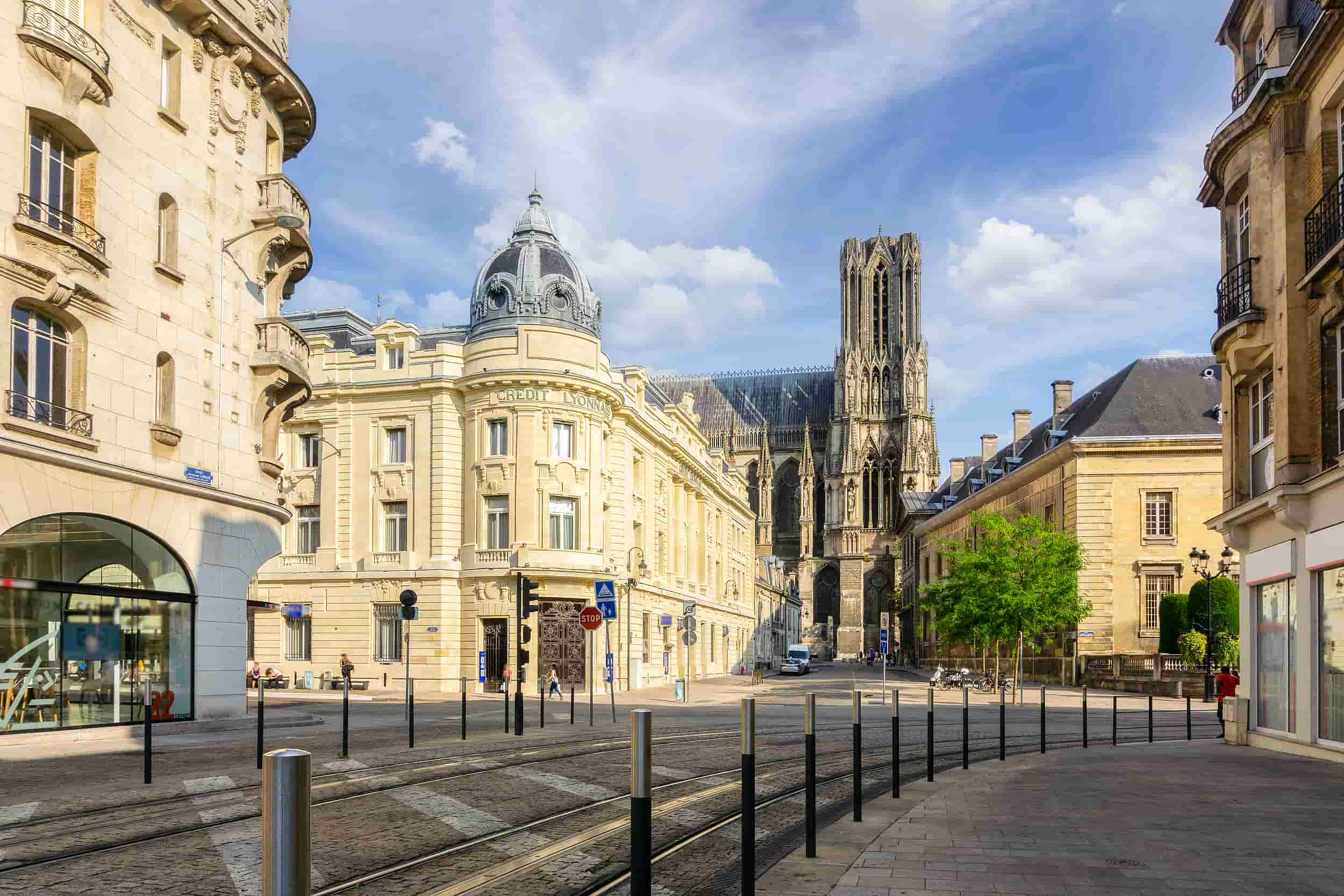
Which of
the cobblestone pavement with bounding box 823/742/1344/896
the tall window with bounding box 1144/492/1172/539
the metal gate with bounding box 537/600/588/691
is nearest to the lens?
the cobblestone pavement with bounding box 823/742/1344/896

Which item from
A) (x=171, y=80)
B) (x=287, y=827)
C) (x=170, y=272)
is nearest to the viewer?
A: (x=287, y=827)

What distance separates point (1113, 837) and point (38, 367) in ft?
53.5

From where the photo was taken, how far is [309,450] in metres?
45.3

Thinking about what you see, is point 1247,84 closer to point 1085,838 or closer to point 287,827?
point 1085,838

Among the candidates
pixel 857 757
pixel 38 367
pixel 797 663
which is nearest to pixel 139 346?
pixel 38 367

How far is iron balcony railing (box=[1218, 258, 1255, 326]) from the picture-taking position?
18766mm

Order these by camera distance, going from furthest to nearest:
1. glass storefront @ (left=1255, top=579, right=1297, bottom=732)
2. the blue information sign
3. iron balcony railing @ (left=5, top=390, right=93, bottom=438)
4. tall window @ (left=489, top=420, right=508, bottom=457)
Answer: tall window @ (left=489, top=420, right=508, bottom=457)
the blue information sign
glass storefront @ (left=1255, top=579, right=1297, bottom=732)
iron balcony railing @ (left=5, top=390, right=93, bottom=438)

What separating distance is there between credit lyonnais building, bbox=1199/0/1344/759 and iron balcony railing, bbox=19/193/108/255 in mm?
18403

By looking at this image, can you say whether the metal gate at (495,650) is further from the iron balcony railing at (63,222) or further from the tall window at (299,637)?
the iron balcony railing at (63,222)

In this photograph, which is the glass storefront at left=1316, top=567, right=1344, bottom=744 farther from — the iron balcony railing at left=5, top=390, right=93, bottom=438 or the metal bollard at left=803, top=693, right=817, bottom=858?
the iron balcony railing at left=5, top=390, right=93, bottom=438

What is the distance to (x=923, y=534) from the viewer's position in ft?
290

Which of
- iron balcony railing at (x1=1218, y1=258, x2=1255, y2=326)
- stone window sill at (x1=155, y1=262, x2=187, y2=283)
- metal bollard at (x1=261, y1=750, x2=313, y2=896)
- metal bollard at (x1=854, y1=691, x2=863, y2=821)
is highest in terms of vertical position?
stone window sill at (x1=155, y1=262, x2=187, y2=283)

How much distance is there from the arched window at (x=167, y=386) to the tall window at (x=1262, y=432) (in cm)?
1873

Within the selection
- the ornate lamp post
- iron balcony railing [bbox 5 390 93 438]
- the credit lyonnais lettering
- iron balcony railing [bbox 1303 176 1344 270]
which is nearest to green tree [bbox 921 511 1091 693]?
the ornate lamp post
